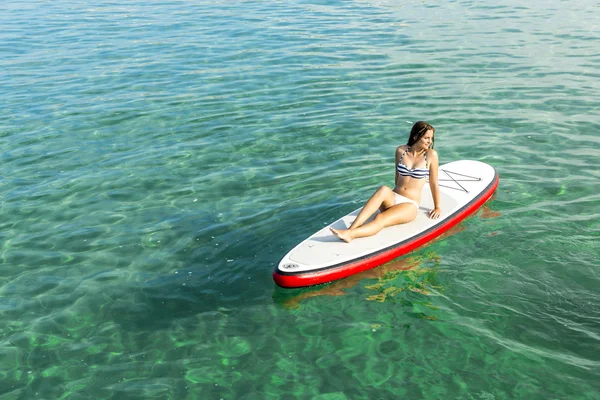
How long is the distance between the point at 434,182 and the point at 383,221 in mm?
909

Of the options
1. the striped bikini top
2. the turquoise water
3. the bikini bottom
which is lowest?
the turquoise water

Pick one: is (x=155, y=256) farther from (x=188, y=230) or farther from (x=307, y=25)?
(x=307, y=25)

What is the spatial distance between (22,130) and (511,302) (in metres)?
10.2

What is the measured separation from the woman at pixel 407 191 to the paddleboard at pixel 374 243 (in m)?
0.10

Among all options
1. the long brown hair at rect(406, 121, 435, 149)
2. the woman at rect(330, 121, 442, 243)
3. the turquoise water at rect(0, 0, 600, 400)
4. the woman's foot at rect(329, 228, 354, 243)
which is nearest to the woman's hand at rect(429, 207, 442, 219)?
the woman at rect(330, 121, 442, 243)

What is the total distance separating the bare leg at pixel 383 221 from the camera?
25.3 ft

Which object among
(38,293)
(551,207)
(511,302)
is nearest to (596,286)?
(511,302)

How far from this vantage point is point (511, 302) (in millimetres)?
6965

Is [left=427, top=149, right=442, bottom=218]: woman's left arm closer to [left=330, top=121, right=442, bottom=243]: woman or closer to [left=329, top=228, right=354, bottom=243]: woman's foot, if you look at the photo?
[left=330, top=121, right=442, bottom=243]: woman

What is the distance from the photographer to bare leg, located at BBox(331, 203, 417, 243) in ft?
25.3

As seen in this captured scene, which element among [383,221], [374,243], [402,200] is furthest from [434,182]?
[374,243]

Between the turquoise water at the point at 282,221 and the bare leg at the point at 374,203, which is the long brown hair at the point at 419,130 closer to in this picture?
the bare leg at the point at 374,203

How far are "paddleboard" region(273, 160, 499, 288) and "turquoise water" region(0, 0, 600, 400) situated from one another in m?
0.18

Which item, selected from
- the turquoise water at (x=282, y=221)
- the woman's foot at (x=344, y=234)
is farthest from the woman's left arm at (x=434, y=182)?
the woman's foot at (x=344, y=234)
